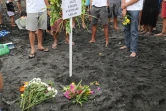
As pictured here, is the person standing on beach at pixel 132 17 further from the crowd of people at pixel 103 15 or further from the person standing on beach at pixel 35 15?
the person standing on beach at pixel 35 15

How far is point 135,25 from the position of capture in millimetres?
5602

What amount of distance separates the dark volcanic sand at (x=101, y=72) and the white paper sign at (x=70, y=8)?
A: 115 cm

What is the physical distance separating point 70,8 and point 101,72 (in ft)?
4.63

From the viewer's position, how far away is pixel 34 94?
395 cm

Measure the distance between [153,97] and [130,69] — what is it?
3.69ft

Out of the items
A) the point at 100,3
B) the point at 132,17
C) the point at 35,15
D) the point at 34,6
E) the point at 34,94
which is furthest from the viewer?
the point at 100,3

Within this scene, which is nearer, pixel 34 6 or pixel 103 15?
pixel 34 6

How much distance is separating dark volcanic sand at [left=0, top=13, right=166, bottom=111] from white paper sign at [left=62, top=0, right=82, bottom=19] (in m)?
1.15

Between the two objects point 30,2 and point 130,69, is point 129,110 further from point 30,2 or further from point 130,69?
point 30,2

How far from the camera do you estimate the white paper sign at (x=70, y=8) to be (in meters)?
4.23

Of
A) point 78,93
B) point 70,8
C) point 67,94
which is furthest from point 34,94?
point 70,8

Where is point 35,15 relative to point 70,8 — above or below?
below

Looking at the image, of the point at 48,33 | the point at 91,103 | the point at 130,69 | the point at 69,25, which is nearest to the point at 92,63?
the point at 130,69

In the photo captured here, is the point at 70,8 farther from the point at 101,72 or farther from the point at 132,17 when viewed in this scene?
the point at 132,17
